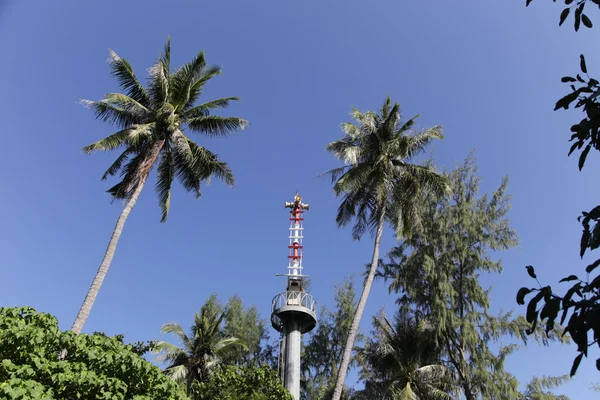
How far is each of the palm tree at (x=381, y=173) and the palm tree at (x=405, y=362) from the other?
4978 mm

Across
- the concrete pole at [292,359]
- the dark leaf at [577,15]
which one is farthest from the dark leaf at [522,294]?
the concrete pole at [292,359]

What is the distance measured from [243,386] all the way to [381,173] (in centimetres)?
960

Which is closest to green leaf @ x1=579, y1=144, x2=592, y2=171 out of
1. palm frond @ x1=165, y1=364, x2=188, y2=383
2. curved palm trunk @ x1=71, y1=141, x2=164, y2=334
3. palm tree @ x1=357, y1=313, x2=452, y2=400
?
curved palm trunk @ x1=71, y1=141, x2=164, y2=334

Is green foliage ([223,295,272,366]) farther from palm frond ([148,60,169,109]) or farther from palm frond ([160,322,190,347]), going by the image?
palm frond ([148,60,169,109])

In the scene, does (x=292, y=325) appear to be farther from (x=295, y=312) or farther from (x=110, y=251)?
(x=110, y=251)

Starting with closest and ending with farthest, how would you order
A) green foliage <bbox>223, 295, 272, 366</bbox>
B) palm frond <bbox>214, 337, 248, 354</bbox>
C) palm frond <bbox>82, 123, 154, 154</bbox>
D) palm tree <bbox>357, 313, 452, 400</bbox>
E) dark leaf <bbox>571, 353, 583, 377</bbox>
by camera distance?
dark leaf <bbox>571, 353, 583, 377</bbox>
palm frond <bbox>82, 123, 154, 154</bbox>
palm tree <bbox>357, 313, 452, 400</bbox>
palm frond <bbox>214, 337, 248, 354</bbox>
green foliage <bbox>223, 295, 272, 366</bbox>

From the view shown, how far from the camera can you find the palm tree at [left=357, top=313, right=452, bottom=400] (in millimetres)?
20812

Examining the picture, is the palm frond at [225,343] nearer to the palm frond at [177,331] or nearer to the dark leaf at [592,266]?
the palm frond at [177,331]

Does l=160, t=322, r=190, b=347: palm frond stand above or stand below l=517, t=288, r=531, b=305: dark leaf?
above

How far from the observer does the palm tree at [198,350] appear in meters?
23.8

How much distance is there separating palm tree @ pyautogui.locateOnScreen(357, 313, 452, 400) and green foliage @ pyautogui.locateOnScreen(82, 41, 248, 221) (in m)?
11.1

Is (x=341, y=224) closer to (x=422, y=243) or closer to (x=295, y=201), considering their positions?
(x=422, y=243)

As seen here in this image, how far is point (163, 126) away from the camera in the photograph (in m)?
16.6

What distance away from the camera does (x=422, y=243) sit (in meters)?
23.1
